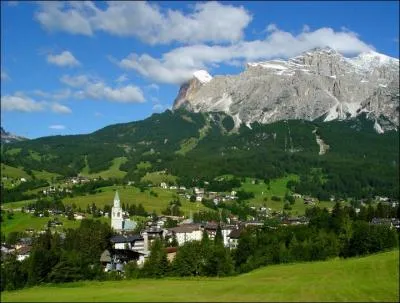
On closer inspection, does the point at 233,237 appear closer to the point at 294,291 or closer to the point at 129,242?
the point at 129,242

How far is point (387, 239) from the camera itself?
106625mm

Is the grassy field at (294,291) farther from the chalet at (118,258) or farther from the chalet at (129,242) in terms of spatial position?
the chalet at (129,242)

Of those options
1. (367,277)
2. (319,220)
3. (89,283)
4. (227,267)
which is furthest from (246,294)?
(319,220)

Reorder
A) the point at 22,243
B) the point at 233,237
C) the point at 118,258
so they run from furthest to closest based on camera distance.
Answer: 1. the point at 22,243
2. the point at 233,237
3. the point at 118,258

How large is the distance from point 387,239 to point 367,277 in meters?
43.3

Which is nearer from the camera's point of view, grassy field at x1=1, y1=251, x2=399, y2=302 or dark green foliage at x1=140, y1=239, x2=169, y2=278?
grassy field at x1=1, y1=251, x2=399, y2=302

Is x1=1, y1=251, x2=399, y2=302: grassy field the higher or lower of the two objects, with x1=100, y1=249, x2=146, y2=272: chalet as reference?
higher

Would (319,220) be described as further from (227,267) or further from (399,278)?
(399,278)

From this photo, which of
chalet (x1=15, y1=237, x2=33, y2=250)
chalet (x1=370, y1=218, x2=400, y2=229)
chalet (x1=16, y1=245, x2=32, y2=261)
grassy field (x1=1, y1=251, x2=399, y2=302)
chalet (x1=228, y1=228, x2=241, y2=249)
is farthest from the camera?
chalet (x1=15, y1=237, x2=33, y2=250)

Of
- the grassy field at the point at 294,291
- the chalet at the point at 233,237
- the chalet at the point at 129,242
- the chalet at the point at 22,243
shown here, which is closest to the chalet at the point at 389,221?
the chalet at the point at 233,237

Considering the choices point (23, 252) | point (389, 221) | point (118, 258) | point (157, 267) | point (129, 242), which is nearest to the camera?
point (157, 267)

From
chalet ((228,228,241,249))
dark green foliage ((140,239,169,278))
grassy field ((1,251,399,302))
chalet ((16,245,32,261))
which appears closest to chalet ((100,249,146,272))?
chalet ((16,245,32,261))

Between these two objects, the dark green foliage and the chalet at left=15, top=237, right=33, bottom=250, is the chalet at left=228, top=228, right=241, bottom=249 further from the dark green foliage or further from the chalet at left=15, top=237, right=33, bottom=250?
the dark green foliage

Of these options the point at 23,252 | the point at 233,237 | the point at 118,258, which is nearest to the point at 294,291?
the point at 118,258
